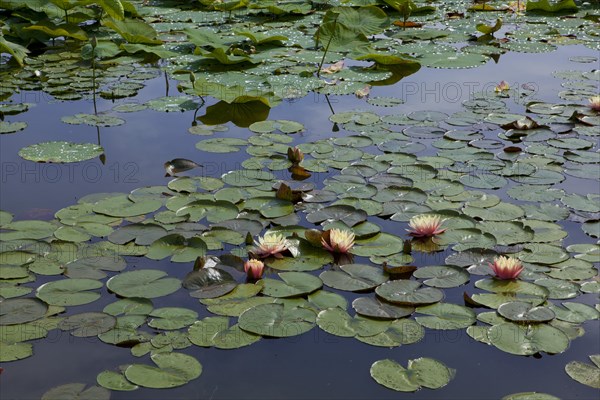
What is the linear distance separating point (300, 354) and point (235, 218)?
982 mm

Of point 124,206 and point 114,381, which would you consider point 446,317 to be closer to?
point 114,381

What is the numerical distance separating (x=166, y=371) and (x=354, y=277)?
0.82 metres

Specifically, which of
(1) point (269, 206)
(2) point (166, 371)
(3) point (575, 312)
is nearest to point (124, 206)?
(1) point (269, 206)

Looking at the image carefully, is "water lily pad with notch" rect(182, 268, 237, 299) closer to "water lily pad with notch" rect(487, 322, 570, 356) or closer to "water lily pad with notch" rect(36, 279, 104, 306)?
"water lily pad with notch" rect(36, 279, 104, 306)

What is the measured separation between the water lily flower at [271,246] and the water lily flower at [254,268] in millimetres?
114

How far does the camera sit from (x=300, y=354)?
234 centimetres

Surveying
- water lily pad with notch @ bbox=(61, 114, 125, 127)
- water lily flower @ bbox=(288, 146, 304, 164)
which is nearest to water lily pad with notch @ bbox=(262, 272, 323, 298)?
water lily flower @ bbox=(288, 146, 304, 164)

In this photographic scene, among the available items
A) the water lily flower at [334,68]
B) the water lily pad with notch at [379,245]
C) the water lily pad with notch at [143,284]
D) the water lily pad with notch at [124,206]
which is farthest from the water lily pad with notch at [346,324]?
the water lily flower at [334,68]

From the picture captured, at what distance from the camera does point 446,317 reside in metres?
2.49

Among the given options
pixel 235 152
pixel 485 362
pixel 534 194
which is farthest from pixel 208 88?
pixel 485 362

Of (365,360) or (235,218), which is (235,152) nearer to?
(235,218)

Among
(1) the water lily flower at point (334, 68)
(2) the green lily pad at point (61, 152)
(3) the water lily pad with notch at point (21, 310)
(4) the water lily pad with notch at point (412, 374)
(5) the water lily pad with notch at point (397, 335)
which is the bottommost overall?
(4) the water lily pad with notch at point (412, 374)

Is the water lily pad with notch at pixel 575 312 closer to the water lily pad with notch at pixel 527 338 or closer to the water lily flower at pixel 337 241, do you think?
the water lily pad with notch at pixel 527 338

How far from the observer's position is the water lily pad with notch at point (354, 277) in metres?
2.67
